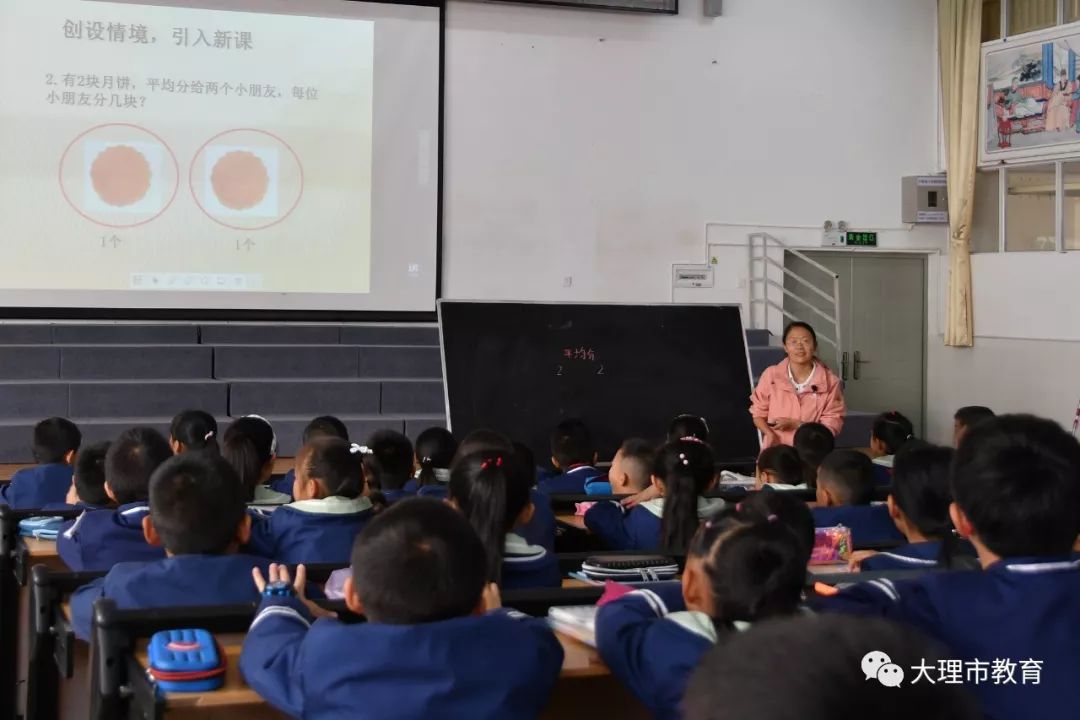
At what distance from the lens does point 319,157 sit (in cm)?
777

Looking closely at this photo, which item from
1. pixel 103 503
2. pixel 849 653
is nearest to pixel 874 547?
pixel 103 503

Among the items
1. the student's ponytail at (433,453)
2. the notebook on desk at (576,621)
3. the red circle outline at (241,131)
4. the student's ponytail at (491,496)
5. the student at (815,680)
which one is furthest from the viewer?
the red circle outline at (241,131)

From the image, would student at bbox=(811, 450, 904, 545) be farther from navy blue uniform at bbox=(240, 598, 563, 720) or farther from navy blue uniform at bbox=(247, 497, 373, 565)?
navy blue uniform at bbox=(240, 598, 563, 720)

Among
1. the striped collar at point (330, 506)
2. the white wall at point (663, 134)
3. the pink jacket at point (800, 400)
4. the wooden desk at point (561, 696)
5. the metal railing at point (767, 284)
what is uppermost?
the white wall at point (663, 134)

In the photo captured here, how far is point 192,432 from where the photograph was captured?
3.84m

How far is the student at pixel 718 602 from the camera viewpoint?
60.0 inches

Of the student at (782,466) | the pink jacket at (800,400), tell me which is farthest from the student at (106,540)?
the pink jacket at (800,400)

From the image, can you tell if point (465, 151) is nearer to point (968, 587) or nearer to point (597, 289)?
point (597, 289)

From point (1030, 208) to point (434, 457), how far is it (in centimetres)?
692

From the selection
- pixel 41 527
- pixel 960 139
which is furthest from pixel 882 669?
pixel 960 139

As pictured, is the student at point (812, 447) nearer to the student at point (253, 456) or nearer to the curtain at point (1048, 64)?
the student at point (253, 456)

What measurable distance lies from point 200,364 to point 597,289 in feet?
9.96

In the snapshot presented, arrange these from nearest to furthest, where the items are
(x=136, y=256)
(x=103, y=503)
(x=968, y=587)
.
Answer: (x=968, y=587)
(x=103, y=503)
(x=136, y=256)

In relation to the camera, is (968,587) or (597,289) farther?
(597,289)
